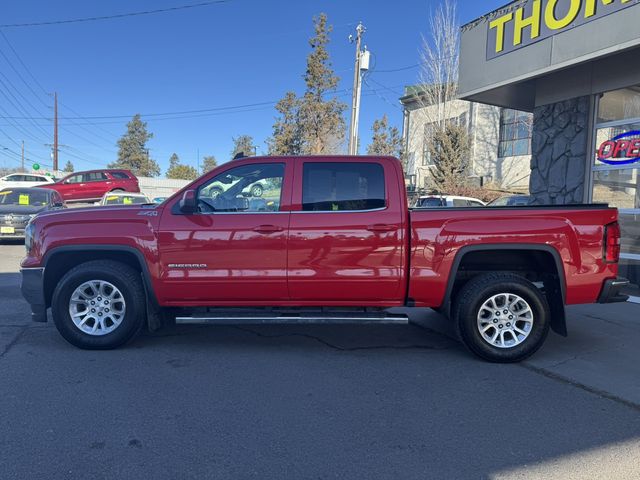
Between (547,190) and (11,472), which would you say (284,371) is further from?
(547,190)

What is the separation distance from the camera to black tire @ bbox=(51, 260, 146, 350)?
4.87m

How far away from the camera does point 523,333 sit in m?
4.83

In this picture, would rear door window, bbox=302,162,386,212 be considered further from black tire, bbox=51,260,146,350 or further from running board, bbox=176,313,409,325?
black tire, bbox=51,260,146,350

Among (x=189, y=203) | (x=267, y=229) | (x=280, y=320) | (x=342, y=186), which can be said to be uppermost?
(x=342, y=186)

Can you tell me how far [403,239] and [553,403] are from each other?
6.20 feet

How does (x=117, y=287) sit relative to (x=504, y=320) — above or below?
above

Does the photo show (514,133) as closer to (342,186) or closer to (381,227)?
(342,186)

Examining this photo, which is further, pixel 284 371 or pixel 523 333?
pixel 523 333

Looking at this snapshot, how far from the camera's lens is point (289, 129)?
33.3 m

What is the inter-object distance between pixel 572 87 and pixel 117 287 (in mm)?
8251

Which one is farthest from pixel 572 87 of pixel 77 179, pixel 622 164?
pixel 77 179

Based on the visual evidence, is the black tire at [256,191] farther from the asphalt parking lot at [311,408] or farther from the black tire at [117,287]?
the asphalt parking lot at [311,408]

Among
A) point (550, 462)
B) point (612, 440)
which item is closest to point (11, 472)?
point (550, 462)

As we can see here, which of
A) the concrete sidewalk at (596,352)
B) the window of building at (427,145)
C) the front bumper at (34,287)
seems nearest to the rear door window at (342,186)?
the concrete sidewalk at (596,352)
